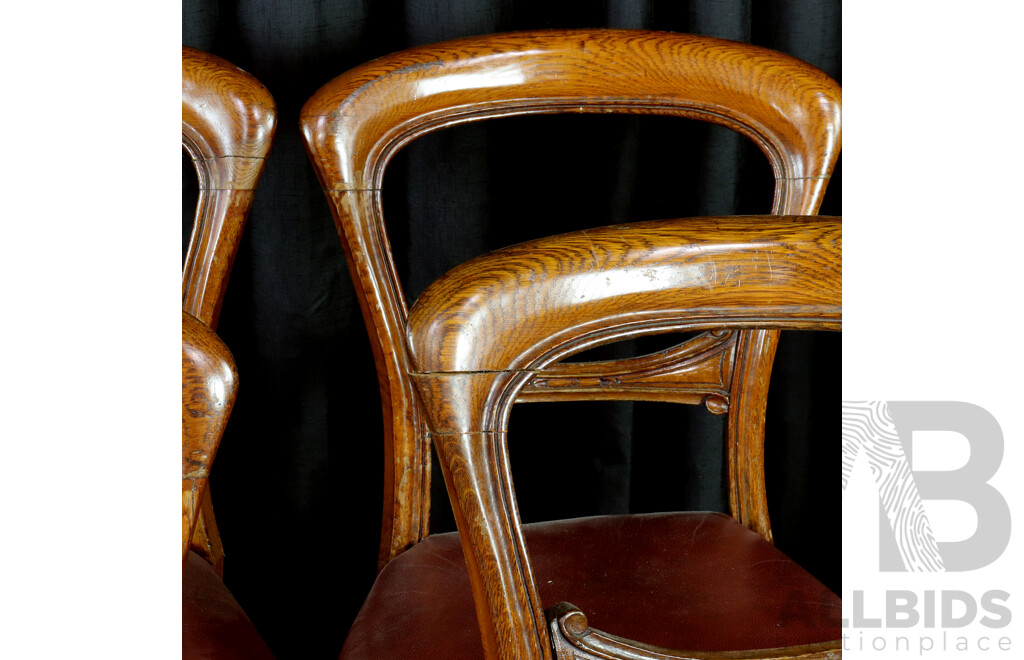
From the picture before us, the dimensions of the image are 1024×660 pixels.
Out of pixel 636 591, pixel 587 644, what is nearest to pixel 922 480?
pixel 587 644

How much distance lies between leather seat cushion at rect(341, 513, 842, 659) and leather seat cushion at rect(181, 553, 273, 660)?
0.07 m

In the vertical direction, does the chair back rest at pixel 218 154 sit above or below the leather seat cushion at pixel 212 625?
above

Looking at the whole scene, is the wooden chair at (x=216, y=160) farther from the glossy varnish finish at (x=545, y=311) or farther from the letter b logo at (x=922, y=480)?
the letter b logo at (x=922, y=480)

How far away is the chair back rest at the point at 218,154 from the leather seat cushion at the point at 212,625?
25 centimetres

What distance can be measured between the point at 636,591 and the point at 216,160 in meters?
0.54

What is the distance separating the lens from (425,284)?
3.56 feet

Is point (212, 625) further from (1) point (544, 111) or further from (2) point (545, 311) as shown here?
(1) point (544, 111)

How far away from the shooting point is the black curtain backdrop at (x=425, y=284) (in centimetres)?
103

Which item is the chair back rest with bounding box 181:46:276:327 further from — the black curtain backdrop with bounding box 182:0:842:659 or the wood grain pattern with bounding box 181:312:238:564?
the wood grain pattern with bounding box 181:312:238:564

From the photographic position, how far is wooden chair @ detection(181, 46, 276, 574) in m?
0.81

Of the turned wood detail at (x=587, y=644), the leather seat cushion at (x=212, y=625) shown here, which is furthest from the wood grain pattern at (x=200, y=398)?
the leather seat cushion at (x=212, y=625)

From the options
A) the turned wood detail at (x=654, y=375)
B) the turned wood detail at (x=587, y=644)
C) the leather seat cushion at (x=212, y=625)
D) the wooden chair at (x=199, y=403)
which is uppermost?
the wooden chair at (x=199, y=403)

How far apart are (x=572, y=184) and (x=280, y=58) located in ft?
1.22
